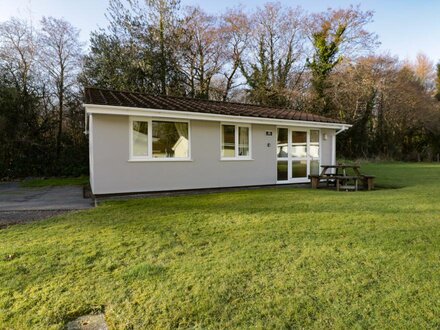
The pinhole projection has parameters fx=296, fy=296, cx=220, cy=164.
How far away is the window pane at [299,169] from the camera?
11.6 meters

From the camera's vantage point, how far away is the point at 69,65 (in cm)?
1828

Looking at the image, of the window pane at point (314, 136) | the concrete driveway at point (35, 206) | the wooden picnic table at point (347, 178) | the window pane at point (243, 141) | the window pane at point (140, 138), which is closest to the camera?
the concrete driveway at point (35, 206)

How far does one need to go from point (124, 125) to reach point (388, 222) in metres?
6.92

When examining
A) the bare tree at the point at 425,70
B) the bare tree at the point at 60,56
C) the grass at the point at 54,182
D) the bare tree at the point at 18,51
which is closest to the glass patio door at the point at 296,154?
the grass at the point at 54,182

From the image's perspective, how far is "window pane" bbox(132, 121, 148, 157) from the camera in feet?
28.5

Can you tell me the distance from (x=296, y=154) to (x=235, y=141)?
9.15 feet

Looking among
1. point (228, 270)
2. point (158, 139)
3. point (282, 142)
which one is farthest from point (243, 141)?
point (228, 270)

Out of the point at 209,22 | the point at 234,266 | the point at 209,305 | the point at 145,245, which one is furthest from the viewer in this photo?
the point at 209,22

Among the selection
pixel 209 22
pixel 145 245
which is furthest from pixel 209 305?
pixel 209 22

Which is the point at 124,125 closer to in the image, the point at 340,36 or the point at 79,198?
the point at 79,198

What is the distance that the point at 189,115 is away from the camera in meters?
9.02

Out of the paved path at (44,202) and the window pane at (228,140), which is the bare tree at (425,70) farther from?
the paved path at (44,202)

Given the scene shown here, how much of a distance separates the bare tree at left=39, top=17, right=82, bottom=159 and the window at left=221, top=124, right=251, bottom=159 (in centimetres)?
1149

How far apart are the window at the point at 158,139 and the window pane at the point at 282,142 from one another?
12.0 feet
